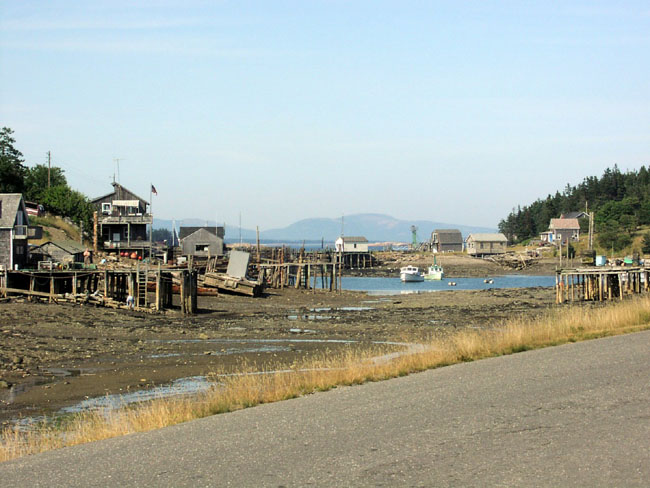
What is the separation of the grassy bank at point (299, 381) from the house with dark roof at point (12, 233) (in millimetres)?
33496

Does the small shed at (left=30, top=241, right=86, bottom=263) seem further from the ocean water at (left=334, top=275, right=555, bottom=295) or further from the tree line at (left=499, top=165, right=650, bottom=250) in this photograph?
the tree line at (left=499, top=165, right=650, bottom=250)

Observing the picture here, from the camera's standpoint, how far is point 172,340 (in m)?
34.5

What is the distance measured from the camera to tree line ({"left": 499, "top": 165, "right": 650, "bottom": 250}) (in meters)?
132

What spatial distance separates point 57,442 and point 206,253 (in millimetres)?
86356

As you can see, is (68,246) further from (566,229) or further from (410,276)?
(566,229)

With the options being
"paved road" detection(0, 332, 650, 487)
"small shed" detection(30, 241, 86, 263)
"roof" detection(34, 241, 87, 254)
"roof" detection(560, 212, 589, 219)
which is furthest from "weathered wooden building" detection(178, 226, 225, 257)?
"roof" detection(560, 212, 589, 219)

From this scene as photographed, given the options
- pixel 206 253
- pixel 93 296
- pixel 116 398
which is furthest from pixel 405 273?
pixel 116 398

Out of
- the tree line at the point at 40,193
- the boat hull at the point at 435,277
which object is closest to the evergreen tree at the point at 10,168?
the tree line at the point at 40,193

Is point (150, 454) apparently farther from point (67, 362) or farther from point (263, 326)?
point (263, 326)

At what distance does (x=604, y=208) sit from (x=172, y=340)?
418 ft

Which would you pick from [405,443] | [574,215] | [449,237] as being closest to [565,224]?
[574,215]

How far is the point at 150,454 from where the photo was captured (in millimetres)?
11312

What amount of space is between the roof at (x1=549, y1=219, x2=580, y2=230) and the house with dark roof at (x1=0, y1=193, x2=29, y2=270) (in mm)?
119771

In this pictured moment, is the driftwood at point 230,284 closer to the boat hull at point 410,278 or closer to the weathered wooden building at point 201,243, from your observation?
the weathered wooden building at point 201,243
